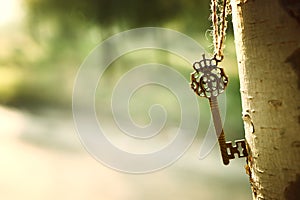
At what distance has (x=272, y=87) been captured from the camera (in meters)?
0.35

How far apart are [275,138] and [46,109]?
2.76ft

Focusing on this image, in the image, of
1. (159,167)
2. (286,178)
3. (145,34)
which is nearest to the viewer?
(286,178)

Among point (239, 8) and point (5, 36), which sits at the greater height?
point (5, 36)

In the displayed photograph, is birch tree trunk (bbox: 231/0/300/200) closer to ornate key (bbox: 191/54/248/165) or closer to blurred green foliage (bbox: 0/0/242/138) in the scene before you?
ornate key (bbox: 191/54/248/165)

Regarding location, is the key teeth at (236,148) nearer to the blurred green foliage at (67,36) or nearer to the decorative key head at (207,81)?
the decorative key head at (207,81)

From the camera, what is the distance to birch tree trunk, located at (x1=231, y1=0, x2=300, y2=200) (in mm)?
338

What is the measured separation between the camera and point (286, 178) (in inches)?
13.9

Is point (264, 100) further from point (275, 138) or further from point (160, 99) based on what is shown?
point (160, 99)

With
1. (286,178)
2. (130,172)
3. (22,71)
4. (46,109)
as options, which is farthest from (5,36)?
(286,178)

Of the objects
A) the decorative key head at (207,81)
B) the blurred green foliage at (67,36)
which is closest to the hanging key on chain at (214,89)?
the decorative key head at (207,81)

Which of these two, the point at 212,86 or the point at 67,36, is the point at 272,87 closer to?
the point at 212,86

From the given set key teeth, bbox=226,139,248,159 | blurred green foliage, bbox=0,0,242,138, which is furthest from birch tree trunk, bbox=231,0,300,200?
blurred green foliage, bbox=0,0,242,138

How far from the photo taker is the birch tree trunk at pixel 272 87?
338 millimetres

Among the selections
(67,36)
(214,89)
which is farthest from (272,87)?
(67,36)
